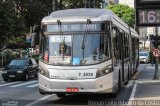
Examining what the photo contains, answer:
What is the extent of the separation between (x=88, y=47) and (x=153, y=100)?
8.92 ft

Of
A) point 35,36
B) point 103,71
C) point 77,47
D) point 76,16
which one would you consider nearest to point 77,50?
point 77,47

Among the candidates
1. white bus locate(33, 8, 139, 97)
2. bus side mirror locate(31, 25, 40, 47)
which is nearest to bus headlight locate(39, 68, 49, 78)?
white bus locate(33, 8, 139, 97)

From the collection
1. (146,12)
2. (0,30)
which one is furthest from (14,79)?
(0,30)

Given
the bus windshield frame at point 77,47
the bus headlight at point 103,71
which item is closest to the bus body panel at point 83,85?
the bus headlight at point 103,71

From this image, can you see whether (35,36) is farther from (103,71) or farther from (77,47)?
(103,71)

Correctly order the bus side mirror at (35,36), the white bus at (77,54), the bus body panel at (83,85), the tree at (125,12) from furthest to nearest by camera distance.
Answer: the tree at (125,12)
the bus side mirror at (35,36)
the white bus at (77,54)
the bus body panel at (83,85)

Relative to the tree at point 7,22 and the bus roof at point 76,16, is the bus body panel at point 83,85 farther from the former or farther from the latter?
the tree at point 7,22

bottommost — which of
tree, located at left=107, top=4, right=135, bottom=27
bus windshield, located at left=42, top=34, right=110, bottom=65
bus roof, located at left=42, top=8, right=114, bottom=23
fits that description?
bus windshield, located at left=42, top=34, right=110, bottom=65

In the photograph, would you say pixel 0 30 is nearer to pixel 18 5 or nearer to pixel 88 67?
pixel 18 5

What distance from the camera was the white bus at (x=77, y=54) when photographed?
49.3ft

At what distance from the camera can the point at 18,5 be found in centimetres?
6912

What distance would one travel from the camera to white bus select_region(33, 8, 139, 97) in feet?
49.3

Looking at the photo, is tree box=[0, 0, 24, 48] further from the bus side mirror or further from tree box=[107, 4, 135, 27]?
tree box=[107, 4, 135, 27]

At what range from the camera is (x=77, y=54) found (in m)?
15.3
